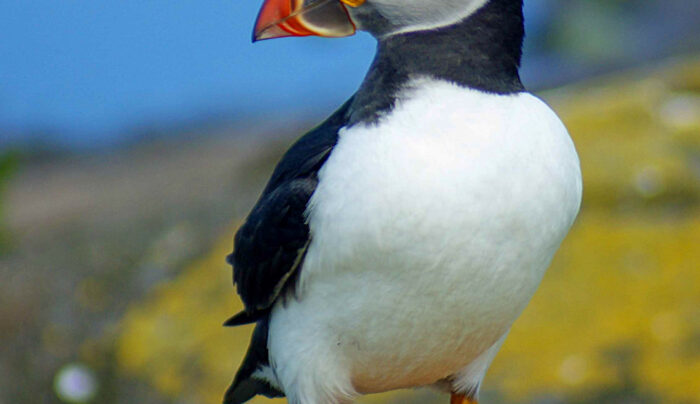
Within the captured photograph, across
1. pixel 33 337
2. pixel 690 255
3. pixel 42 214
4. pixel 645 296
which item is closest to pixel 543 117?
pixel 645 296

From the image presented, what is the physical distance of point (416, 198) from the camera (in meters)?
2.06

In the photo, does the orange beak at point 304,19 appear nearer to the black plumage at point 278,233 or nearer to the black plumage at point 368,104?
the black plumage at point 368,104

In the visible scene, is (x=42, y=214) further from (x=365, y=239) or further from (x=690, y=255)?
(x=365, y=239)

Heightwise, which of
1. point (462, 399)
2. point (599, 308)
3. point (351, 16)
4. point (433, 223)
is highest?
point (351, 16)

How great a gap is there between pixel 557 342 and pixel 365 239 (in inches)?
83.8

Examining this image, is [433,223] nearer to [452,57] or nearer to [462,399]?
[452,57]

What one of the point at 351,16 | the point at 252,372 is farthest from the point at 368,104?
the point at 252,372

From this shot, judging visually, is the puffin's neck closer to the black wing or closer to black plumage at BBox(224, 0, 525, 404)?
black plumage at BBox(224, 0, 525, 404)

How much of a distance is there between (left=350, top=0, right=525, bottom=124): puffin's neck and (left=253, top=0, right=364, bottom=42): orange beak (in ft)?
0.38

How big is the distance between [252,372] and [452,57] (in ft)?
3.68

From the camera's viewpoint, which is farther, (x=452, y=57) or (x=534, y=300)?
(x=534, y=300)

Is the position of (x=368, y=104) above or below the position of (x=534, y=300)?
above

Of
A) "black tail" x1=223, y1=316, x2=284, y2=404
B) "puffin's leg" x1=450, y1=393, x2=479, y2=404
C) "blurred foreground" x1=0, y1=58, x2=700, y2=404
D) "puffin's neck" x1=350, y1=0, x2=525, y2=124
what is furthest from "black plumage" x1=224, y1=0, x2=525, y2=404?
"blurred foreground" x1=0, y1=58, x2=700, y2=404

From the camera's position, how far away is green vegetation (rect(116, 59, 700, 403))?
381 centimetres
